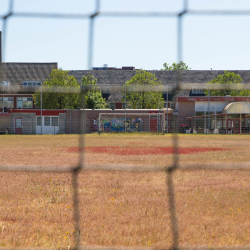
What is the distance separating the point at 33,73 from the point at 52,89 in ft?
3.36

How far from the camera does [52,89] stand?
279 centimetres

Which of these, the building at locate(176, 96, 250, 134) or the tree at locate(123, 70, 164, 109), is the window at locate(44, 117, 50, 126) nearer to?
the building at locate(176, 96, 250, 134)

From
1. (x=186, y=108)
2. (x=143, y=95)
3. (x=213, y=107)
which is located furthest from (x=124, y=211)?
(x=143, y=95)

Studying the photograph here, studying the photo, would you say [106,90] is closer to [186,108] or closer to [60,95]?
[60,95]

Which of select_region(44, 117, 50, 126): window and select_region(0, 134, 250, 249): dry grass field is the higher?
select_region(44, 117, 50, 126): window

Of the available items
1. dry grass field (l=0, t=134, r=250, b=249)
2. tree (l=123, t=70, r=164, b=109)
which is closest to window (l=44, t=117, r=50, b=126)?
dry grass field (l=0, t=134, r=250, b=249)

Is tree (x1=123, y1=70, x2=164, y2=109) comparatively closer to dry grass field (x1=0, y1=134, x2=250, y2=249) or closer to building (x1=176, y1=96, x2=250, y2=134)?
building (x1=176, y1=96, x2=250, y2=134)

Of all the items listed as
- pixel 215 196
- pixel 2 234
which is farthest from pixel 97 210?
pixel 215 196

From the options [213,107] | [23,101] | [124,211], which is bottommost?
[124,211]

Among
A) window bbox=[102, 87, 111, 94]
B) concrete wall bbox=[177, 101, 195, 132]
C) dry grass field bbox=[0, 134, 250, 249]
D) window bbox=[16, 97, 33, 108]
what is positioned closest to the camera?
window bbox=[102, 87, 111, 94]

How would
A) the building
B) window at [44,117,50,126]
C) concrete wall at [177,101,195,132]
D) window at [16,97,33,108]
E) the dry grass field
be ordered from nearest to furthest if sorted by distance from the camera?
window at [16,97,33,108] → the building → the dry grass field → concrete wall at [177,101,195,132] → window at [44,117,50,126]

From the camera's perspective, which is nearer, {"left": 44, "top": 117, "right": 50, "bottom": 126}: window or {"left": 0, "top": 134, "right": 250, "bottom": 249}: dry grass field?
{"left": 0, "top": 134, "right": 250, "bottom": 249}: dry grass field

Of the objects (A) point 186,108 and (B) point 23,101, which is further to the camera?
(A) point 186,108

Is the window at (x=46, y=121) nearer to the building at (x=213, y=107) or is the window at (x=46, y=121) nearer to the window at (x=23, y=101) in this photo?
the building at (x=213, y=107)
